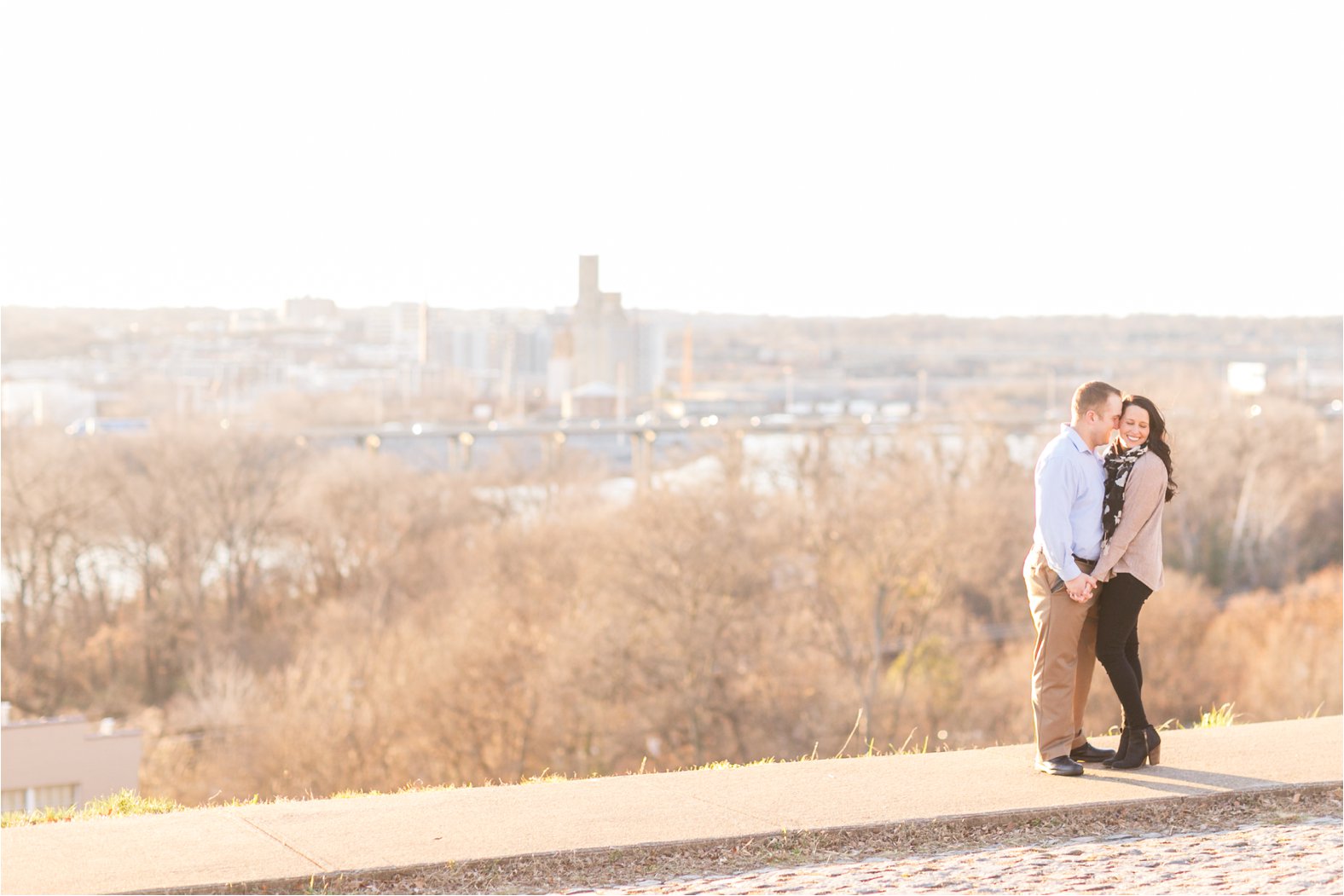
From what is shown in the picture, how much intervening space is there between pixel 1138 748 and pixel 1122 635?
495 millimetres

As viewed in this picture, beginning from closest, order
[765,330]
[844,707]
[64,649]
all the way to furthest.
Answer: [844,707] → [64,649] → [765,330]

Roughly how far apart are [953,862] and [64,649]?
143 feet

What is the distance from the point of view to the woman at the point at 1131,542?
6.05m

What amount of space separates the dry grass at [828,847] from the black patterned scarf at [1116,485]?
3.64 feet

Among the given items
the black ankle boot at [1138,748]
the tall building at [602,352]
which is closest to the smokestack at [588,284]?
the tall building at [602,352]

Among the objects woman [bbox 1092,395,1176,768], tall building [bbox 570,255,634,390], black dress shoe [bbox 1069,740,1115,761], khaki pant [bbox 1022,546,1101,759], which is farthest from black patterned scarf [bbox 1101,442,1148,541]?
tall building [bbox 570,255,634,390]

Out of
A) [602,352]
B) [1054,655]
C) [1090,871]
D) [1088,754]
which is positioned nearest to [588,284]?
[602,352]

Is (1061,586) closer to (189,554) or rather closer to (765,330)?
(189,554)

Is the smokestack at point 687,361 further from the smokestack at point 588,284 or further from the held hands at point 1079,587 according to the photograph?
the held hands at point 1079,587

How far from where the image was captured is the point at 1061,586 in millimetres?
6152

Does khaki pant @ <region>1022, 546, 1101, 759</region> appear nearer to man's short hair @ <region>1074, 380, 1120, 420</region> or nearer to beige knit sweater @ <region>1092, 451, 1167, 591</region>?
beige knit sweater @ <region>1092, 451, 1167, 591</region>

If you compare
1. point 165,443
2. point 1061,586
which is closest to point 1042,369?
point 165,443

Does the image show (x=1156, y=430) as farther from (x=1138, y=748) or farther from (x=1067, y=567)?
(x=1138, y=748)

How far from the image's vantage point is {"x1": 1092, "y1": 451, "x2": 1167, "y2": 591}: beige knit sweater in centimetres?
603
